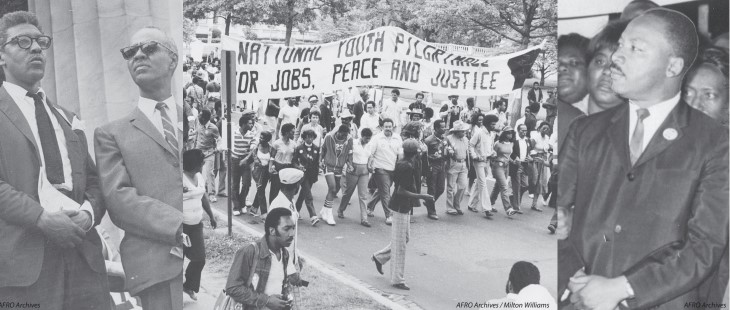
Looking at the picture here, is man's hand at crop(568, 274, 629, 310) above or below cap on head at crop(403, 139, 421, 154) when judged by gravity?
above

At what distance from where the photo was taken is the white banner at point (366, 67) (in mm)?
7164

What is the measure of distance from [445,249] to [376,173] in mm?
1911

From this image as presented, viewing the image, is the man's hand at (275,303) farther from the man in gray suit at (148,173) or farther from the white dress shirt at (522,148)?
the white dress shirt at (522,148)

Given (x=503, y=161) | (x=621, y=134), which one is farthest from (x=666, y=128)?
(x=503, y=161)

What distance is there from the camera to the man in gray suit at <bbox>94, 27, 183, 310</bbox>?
416cm

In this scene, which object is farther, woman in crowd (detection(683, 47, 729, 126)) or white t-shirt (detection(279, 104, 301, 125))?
white t-shirt (detection(279, 104, 301, 125))

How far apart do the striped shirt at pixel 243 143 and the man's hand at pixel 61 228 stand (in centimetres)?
781

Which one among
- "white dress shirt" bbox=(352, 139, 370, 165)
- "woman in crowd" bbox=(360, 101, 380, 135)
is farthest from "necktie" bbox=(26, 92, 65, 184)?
"woman in crowd" bbox=(360, 101, 380, 135)

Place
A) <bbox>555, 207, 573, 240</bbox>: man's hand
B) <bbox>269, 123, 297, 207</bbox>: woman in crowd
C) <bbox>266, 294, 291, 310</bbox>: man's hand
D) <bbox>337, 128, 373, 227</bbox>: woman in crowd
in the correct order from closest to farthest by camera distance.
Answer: <bbox>555, 207, 573, 240</bbox>: man's hand → <bbox>266, 294, 291, 310</bbox>: man's hand → <bbox>269, 123, 297, 207</bbox>: woman in crowd → <bbox>337, 128, 373, 227</bbox>: woman in crowd

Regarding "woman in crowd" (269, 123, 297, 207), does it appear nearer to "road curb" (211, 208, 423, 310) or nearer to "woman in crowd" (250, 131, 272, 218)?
"woman in crowd" (250, 131, 272, 218)

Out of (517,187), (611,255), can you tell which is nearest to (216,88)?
(517,187)

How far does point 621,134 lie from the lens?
3.51 meters

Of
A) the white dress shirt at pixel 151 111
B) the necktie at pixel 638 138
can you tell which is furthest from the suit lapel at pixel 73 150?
the necktie at pixel 638 138

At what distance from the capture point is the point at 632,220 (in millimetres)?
3387
